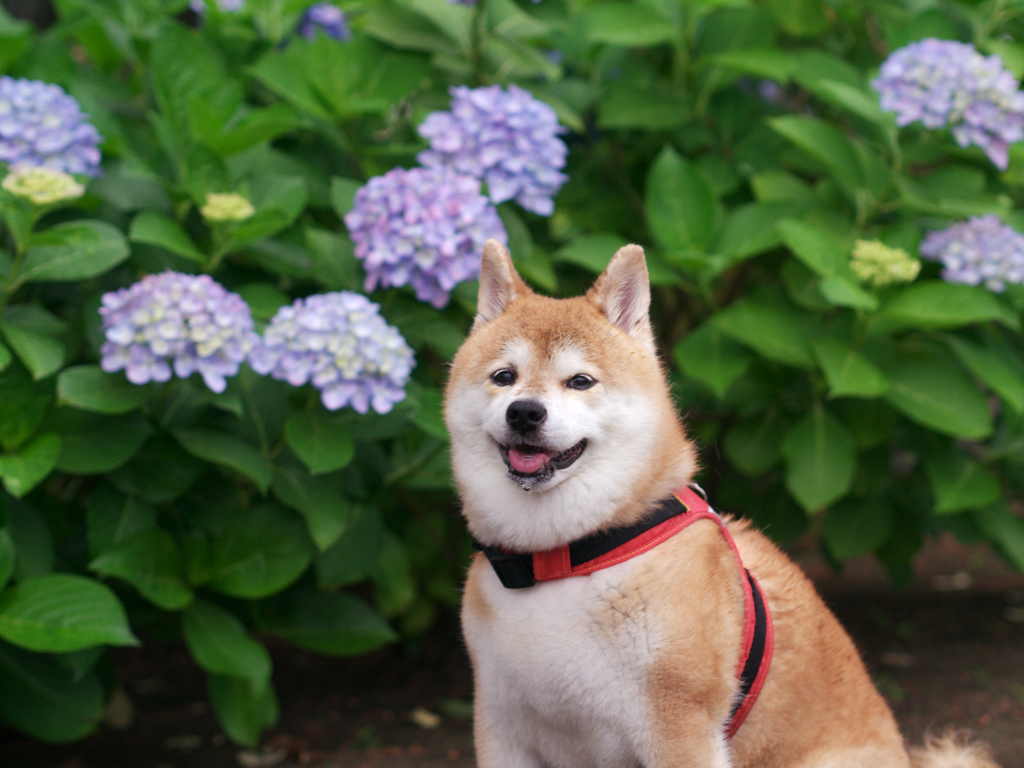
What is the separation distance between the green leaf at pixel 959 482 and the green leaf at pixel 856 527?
0.97 feet

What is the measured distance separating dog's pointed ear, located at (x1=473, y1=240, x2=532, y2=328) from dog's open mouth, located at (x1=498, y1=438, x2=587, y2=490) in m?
0.49

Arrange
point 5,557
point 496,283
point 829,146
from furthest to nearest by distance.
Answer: point 829,146 < point 5,557 < point 496,283

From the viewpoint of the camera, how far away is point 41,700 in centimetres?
323

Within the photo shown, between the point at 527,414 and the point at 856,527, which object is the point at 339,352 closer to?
the point at 527,414

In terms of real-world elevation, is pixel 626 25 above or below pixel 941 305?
above

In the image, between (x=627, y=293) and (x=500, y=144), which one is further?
(x=500, y=144)

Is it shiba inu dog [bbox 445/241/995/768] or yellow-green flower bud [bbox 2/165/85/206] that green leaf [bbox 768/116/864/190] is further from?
yellow-green flower bud [bbox 2/165/85/206]

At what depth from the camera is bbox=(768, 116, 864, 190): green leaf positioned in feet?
12.4

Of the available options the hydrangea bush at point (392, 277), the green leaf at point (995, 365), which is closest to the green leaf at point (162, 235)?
the hydrangea bush at point (392, 277)

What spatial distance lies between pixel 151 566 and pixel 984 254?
3.43 metres

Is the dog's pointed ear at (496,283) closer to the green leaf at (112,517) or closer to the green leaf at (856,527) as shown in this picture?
the green leaf at (112,517)

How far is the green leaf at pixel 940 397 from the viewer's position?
3.50 meters

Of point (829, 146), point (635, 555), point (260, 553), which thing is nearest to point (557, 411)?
point (635, 555)

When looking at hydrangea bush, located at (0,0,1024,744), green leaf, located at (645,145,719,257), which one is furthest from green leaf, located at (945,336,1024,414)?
green leaf, located at (645,145,719,257)
